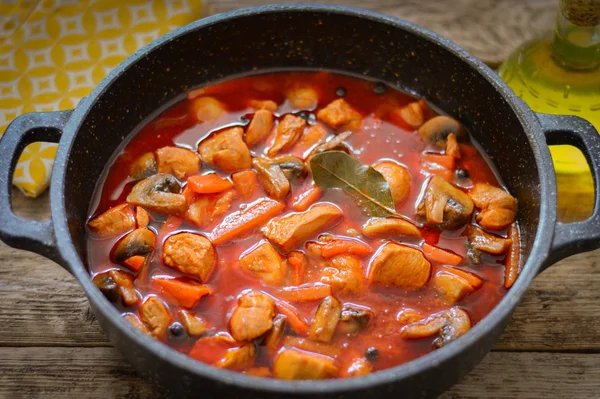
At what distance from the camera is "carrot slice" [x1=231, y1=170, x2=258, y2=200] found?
248 cm

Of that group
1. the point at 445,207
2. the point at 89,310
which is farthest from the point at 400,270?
the point at 89,310

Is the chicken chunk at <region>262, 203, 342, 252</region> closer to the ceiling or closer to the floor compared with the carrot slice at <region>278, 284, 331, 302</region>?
closer to the ceiling

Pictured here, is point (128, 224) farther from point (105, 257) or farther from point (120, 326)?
point (120, 326)

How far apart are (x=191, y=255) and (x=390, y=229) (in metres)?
0.62

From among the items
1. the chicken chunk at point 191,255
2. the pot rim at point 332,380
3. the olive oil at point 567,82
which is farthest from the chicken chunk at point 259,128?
the olive oil at point 567,82

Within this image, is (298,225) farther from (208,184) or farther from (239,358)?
(239,358)

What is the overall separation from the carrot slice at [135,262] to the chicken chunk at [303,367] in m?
0.54

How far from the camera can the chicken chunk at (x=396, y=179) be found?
245 centimetres

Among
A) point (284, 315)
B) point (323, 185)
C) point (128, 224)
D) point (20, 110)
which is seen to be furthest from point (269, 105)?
point (20, 110)

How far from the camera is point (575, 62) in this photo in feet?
9.61

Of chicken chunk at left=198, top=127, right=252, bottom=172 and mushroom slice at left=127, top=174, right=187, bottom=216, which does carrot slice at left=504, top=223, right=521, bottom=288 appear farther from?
mushroom slice at left=127, top=174, right=187, bottom=216

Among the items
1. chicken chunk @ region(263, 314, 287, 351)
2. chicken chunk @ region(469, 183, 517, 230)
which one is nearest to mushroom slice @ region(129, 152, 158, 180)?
chicken chunk @ region(263, 314, 287, 351)

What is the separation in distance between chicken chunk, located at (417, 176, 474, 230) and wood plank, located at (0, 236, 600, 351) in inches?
17.6

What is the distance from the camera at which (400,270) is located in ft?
7.40
